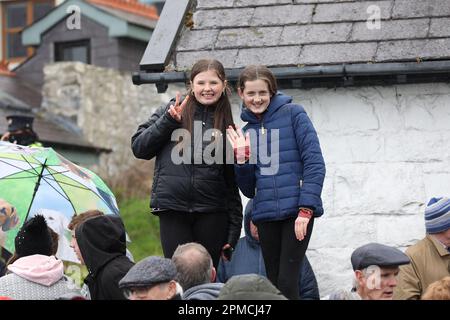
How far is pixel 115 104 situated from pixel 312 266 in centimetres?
1292

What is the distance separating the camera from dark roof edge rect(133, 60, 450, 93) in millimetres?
8711

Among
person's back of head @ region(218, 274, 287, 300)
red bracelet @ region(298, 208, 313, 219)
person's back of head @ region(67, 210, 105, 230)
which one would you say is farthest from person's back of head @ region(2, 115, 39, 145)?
person's back of head @ region(218, 274, 287, 300)

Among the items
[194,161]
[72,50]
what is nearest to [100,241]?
[194,161]

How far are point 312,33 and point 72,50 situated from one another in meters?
13.6

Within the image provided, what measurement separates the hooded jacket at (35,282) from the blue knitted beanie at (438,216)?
7.30 ft

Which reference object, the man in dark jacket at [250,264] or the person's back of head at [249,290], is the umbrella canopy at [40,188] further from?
the person's back of head at [249,290]

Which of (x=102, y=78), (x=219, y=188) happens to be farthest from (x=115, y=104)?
(x=219, y=188)

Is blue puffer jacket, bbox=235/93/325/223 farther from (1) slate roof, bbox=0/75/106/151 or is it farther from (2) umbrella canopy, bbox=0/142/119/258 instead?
(1) slate roof, bbox=0/75/106/151

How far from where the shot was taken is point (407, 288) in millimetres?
7438

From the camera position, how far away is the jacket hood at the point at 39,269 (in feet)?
23.2

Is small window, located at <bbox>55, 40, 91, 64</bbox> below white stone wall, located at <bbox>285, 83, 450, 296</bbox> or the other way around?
the other way around
